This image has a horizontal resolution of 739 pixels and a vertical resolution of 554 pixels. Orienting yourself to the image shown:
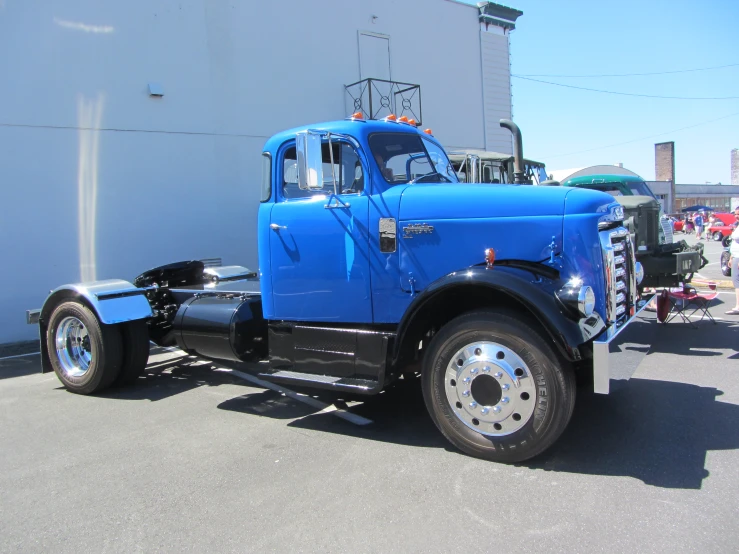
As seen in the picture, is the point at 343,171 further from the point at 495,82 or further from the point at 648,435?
the point at 495,82

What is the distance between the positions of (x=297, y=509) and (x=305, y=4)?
11.9 meters

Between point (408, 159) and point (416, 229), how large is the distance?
908 millimetres

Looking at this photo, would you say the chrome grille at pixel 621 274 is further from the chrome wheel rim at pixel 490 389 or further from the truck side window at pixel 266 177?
the truck side window at pixel 266 177

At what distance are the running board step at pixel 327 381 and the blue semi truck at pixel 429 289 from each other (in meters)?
0.02

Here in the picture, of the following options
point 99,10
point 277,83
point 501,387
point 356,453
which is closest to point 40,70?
point 99,10

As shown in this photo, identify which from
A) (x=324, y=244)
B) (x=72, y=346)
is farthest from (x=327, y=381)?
(x=72, y=346)

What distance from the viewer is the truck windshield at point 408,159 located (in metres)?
4.56

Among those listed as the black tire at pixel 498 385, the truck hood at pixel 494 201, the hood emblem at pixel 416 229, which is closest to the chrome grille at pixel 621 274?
the truck hood at pixel 494 201

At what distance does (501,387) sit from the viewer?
12.0ft

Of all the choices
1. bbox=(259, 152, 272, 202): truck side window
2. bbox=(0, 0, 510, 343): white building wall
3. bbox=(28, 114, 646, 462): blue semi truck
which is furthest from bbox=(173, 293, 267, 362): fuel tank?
bbox=(0, 0, 510, 343): white building wall

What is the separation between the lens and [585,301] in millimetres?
3445

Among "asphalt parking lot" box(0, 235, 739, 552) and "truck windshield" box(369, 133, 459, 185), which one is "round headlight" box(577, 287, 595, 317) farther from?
"truck windshield" box(369, 133, 459, 185)

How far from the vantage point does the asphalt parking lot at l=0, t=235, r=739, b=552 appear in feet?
9.77

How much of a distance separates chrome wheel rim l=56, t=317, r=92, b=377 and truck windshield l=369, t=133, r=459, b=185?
3802mm
